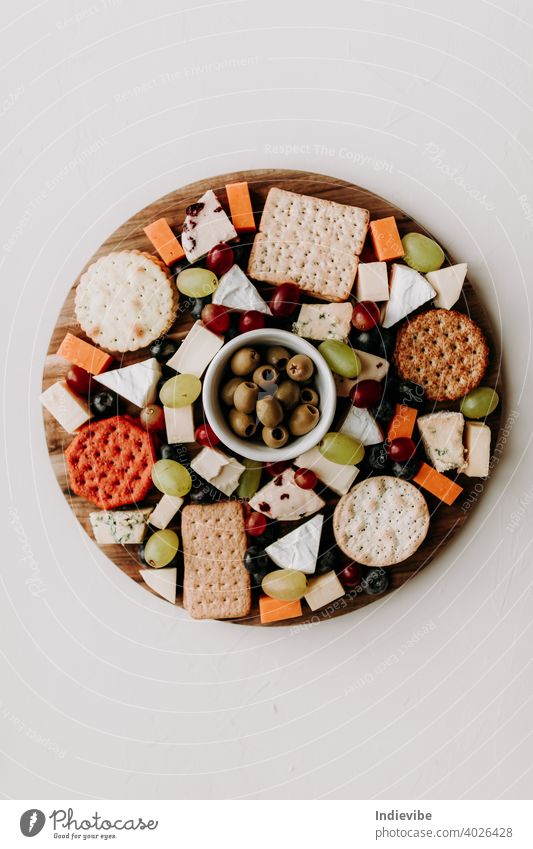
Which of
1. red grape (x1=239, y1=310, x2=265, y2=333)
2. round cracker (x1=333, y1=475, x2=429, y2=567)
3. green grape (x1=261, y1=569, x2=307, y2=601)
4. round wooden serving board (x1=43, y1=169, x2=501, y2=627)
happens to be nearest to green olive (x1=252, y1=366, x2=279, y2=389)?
red grape (x1=239, y1=310, x2=265, y2=333)

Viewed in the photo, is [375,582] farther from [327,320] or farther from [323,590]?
[327,320]

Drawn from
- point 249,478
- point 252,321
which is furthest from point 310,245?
point 249,478

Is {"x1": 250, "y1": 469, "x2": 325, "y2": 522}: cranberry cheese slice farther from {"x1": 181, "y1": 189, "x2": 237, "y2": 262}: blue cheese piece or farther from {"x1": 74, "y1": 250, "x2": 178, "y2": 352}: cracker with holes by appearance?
{"x1": 181, "y1": 189, "x2": 237, "y2": 262}: blue cheese piece

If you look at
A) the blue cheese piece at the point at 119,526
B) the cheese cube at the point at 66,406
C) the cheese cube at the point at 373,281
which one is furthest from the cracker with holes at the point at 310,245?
the blue cheese piece at the point at 119,526

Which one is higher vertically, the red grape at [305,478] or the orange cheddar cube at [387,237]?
the orange cheddar cube at [387,237]

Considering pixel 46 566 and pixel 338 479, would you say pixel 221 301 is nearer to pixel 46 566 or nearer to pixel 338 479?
pixel 338 479

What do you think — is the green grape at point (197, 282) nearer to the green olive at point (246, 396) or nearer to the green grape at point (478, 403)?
the green olive at point (246, 396)
